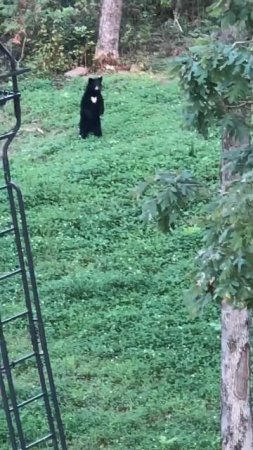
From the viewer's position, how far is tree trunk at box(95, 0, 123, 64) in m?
15.3

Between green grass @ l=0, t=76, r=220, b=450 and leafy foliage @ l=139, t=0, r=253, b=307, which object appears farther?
green grass @ l=0, t=76, r=220, b=450

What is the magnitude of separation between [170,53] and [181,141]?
4.74 meters

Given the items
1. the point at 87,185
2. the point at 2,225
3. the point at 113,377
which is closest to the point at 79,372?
the point at 113,377

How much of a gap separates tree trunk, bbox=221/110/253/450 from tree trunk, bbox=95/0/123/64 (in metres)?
10.5

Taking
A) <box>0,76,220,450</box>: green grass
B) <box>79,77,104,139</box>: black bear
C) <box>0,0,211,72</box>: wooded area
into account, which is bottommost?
<box>0,76,220,450</box>: green grass

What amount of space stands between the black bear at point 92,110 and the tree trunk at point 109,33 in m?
2.76

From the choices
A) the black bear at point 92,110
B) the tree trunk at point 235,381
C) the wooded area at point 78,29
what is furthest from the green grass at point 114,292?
the wooded area at point 78,29

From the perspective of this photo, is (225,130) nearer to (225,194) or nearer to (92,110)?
(225,194)

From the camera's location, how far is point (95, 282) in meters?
8.41

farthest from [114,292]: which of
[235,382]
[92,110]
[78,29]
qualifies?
[78,29]

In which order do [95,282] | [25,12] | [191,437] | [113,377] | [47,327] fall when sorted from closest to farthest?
[191,437], [113,377], [47,327], [95,282], [25,12]

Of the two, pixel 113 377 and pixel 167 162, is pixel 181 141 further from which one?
pixel 113 377

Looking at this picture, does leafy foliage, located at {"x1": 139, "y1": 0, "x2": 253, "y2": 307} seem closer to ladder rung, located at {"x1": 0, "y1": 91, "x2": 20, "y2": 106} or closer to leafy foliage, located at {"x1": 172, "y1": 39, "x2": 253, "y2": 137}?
leafy foliage, located at {"x1": 172, "y1": 39, "x2": 253, "y2": 137}

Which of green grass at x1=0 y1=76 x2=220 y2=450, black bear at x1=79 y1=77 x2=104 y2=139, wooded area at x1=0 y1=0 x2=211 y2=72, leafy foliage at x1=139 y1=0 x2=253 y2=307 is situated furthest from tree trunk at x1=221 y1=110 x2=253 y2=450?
wooded area at x1=0 y1=0 x2=211 y2=72
